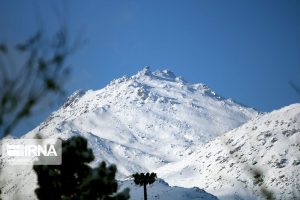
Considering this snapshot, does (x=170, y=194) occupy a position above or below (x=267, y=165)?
below

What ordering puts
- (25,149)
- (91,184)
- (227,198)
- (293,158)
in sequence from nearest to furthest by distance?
(91,184)
(25,149)
(227,198)
(293,158)

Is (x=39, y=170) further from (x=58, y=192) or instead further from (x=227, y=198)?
(x=227, y=198)

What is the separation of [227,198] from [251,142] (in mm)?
40602

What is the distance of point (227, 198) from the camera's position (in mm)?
160875

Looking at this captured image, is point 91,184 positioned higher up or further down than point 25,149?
further down

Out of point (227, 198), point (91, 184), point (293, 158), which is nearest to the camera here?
point (91, 184)

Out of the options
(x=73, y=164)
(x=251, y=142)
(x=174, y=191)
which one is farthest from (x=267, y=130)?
(x=73, y=164)

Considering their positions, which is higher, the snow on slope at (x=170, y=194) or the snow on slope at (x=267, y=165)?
the snow on slope at (x=267, y=165)

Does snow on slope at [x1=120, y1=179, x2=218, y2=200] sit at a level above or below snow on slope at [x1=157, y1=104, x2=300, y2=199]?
below

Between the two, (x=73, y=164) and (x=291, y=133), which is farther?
(x=291, y=133)

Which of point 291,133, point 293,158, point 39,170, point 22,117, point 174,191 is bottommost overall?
point 22,117

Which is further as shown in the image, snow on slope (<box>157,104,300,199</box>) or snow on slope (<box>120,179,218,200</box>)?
snow on slope (<box>157,104,300,199</box>)

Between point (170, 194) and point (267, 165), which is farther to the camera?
point (267, 165)

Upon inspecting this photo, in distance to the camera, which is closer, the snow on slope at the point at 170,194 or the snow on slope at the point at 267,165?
the snow on slope at the point at 170,194
